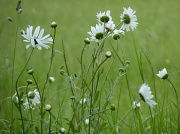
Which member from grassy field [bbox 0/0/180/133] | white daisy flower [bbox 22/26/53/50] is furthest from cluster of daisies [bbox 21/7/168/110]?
grassy field [bbox 0/0/180/133]

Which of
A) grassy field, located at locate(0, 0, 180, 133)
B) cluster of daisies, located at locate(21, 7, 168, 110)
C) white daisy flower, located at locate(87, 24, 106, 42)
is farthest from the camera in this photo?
grassy field, located at locate(0, 0, 180, 133)

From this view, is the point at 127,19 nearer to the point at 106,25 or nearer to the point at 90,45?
the point at 106,25

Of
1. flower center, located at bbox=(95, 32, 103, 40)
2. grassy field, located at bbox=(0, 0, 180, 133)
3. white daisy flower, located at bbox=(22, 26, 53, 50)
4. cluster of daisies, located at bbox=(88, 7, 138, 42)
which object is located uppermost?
grassy field, located at bbox=(0, 0, 180, 133)

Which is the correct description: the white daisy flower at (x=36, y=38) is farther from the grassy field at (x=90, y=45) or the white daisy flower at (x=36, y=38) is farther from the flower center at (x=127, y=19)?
the grassy field at (x=90, y=45)

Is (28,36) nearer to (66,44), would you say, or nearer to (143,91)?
(143,91)

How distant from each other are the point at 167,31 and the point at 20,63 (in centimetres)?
229

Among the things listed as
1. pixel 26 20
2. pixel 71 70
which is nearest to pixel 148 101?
pixel 71 70

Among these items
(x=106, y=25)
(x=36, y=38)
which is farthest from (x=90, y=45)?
(x=36, y=38)

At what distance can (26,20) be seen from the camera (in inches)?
245

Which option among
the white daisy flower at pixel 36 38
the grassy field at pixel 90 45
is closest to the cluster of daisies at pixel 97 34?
the white daisy flower at pixel 36 38

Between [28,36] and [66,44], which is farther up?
[66,44]

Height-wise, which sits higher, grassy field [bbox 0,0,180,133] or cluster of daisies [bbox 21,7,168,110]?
grassy field [bbox 0,0,180,133]

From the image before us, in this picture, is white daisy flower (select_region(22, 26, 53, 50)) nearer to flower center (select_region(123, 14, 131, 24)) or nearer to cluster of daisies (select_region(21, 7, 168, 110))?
cluster of daisies (select_region(21, 7, 168, 110))

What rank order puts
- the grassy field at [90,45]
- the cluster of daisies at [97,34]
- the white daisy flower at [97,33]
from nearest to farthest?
the cluster of daisies at [97,34] < the white daisy flower at [97,33] < the grassy field at [90,45]
